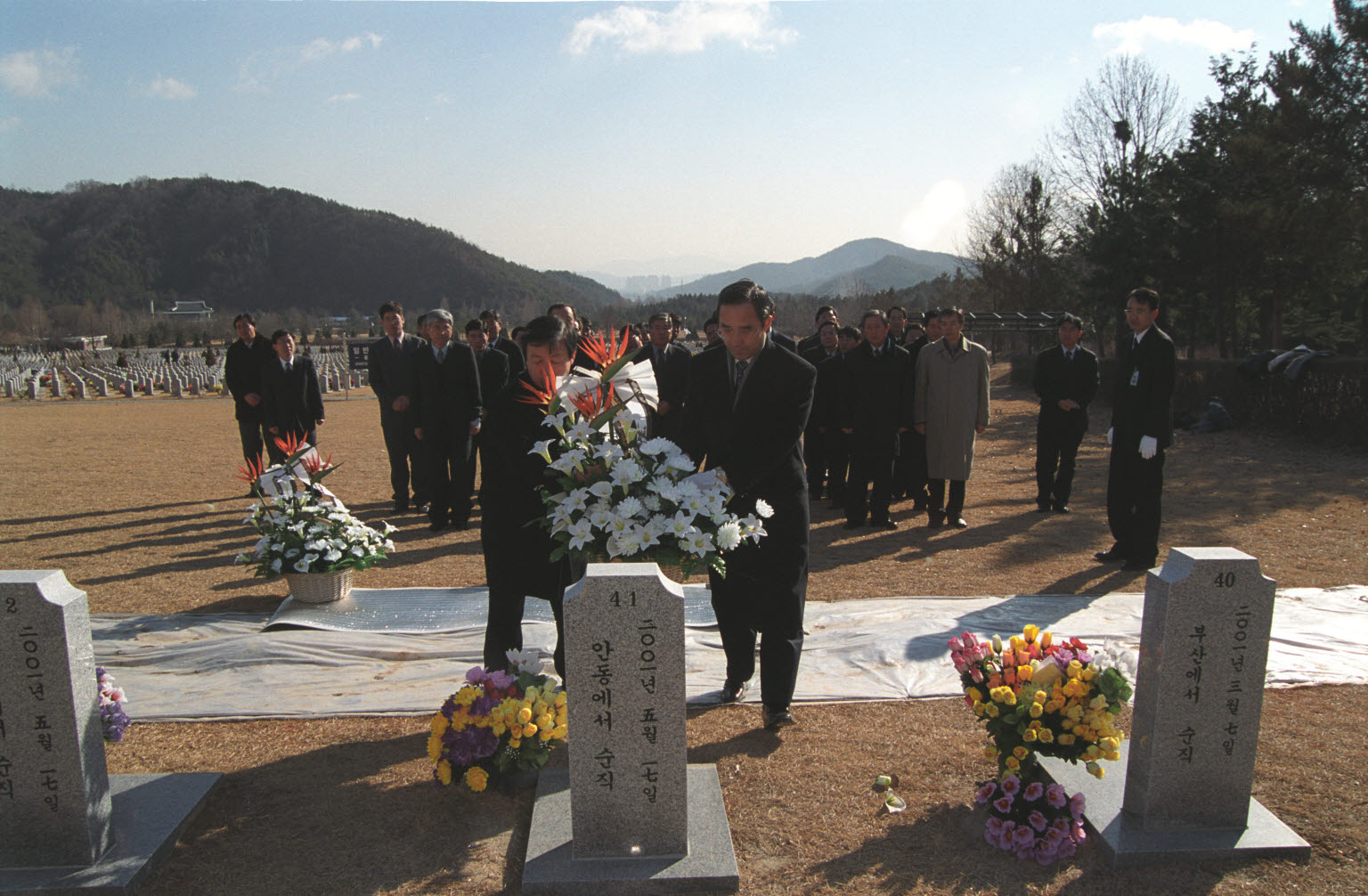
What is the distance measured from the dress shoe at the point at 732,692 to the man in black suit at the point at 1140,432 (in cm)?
397

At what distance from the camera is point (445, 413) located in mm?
8250

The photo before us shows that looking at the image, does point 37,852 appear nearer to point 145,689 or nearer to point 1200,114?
point 145,689

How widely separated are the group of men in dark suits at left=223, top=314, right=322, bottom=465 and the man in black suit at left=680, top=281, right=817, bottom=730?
5991 mm

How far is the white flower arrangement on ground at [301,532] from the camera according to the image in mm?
5887

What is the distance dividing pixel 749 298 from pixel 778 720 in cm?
205

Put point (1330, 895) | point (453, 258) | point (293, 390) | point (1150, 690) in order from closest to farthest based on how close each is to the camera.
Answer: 1. point (1330, 895)
2. point (1150, 690)
3. point (293, 390)
4. point (453, 258)

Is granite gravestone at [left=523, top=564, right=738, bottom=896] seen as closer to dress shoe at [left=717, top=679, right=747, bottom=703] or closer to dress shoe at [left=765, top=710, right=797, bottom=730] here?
dress shoe at [left=765, top=710, right=797, bottom=730]

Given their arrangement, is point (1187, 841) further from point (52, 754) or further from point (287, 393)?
point (287, 393)

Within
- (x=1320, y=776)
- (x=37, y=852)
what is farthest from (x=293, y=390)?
(x=1320, y=776)

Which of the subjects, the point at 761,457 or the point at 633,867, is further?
the point at 761,457

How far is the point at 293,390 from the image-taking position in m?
8.98

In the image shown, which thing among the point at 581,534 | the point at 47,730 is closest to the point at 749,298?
the point at 581,534

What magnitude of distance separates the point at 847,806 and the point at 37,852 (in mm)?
3023

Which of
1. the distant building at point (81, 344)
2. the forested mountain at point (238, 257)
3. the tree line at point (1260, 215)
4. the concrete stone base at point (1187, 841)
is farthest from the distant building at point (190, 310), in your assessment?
the concrete stone base at point (1187, 841)
